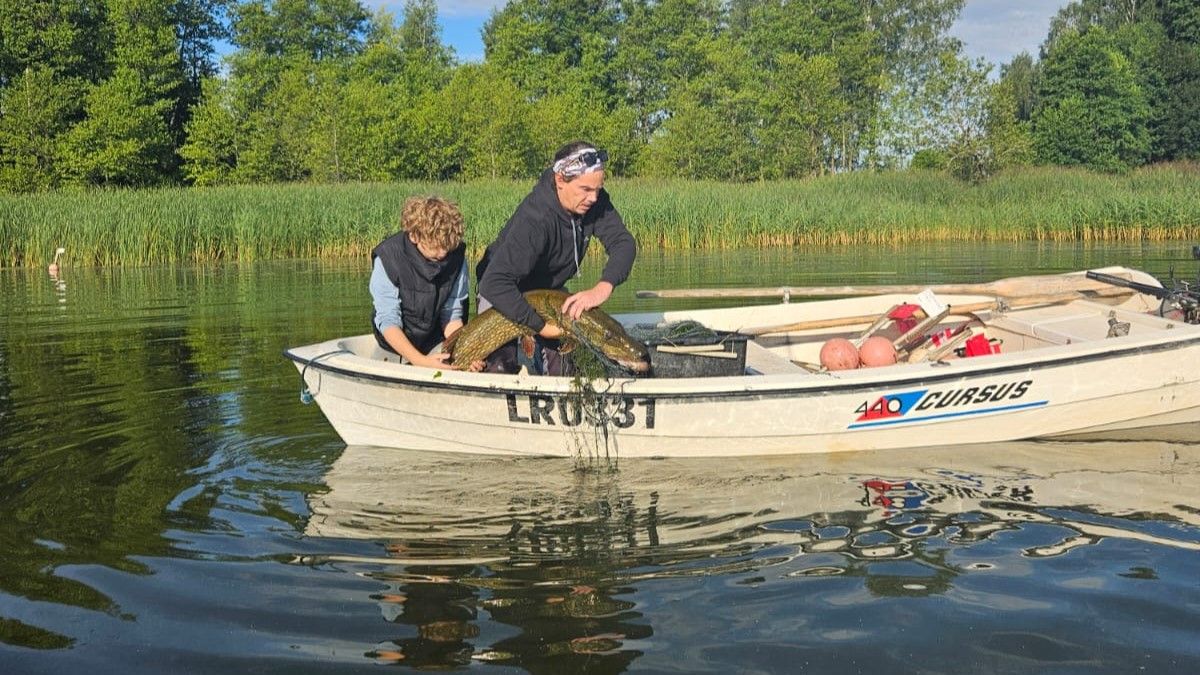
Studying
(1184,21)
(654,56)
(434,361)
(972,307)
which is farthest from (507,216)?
(1184,21)

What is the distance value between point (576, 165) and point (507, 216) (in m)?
16.5

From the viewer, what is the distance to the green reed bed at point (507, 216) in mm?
22188

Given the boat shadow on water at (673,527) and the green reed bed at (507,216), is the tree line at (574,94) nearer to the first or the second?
the green reed bed at (507,216)

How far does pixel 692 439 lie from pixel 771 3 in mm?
59080

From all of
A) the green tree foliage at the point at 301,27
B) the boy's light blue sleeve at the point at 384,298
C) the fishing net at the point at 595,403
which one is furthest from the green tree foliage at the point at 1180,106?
the boy's light blue sleeve at the point at 384,298

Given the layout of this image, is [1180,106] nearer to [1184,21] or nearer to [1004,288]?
[1184,21]

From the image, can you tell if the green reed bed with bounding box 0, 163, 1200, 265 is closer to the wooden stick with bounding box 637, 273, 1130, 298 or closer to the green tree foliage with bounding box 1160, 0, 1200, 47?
the wooden stick with bounding box 637, 273, 1130, 298

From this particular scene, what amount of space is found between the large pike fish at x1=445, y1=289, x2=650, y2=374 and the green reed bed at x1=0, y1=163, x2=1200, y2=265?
1515 cm

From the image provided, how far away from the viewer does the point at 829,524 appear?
498cm

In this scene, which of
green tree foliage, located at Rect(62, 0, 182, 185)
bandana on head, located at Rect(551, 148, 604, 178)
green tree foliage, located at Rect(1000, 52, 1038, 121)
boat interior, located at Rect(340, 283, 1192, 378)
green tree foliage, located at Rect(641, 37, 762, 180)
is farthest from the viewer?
green tree foliage, located at Rect(1000, 52, 1038, 121)

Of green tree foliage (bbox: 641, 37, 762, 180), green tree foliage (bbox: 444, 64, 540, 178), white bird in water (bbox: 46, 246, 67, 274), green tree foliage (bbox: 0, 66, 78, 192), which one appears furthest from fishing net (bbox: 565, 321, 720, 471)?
green tree foliage (bbox: 641, 37, 762, 180)

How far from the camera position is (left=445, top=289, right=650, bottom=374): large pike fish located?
614 centimetres

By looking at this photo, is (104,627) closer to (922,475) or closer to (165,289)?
(922,475)

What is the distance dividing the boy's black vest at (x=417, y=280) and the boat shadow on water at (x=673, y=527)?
2.37 ft
